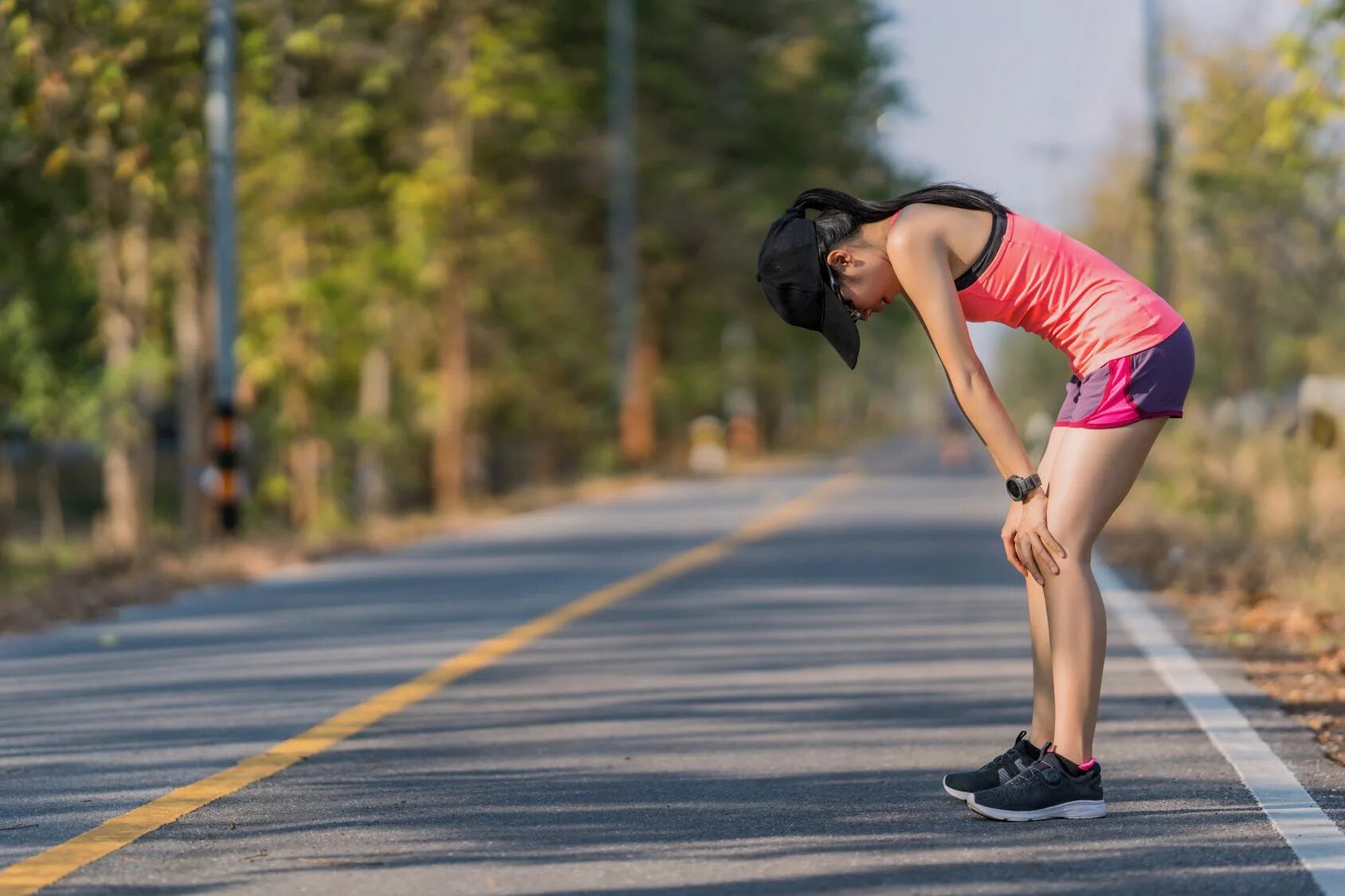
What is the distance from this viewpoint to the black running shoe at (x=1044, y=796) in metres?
5.66

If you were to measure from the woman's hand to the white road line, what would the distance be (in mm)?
910

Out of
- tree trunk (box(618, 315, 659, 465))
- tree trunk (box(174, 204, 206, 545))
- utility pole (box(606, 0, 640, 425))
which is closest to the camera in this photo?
tree trunk (box(174, 204, 206, 545))

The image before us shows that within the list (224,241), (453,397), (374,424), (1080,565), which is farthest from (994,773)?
(374,424)

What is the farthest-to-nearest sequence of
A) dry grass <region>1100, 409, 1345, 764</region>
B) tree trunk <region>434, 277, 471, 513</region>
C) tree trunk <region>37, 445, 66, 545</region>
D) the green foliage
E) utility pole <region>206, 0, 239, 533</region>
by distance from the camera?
tree trunk <region>37, 445, 66, 545</region>
tree trunk <region>434, 277, 471, 513</region>
the green foliage
utility pole <region>206, 0, 239, 533</region>
dry grass <region>1100, 409, 1345, 764</region>

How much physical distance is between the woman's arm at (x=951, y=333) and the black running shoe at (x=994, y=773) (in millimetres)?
818

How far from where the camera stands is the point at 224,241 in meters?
17.6

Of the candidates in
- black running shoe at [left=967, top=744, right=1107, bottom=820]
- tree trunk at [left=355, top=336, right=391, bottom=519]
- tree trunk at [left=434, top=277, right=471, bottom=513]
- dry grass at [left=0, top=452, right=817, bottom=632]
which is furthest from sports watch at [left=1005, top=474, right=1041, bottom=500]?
tree trunk at [left=355, top=336, right=391, bottom=519]

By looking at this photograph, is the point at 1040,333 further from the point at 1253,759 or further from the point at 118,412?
the point at 118,412

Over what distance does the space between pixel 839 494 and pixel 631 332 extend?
10.9m

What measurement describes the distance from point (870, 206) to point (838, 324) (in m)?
0.32

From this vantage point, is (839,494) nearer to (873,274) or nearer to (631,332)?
(631,332)

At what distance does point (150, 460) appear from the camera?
35562mm

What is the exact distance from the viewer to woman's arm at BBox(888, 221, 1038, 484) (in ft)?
18.2

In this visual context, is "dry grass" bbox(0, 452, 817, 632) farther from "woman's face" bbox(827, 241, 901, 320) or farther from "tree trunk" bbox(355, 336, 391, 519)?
"tree trunk" bbox(355, 336, 391, 519)
